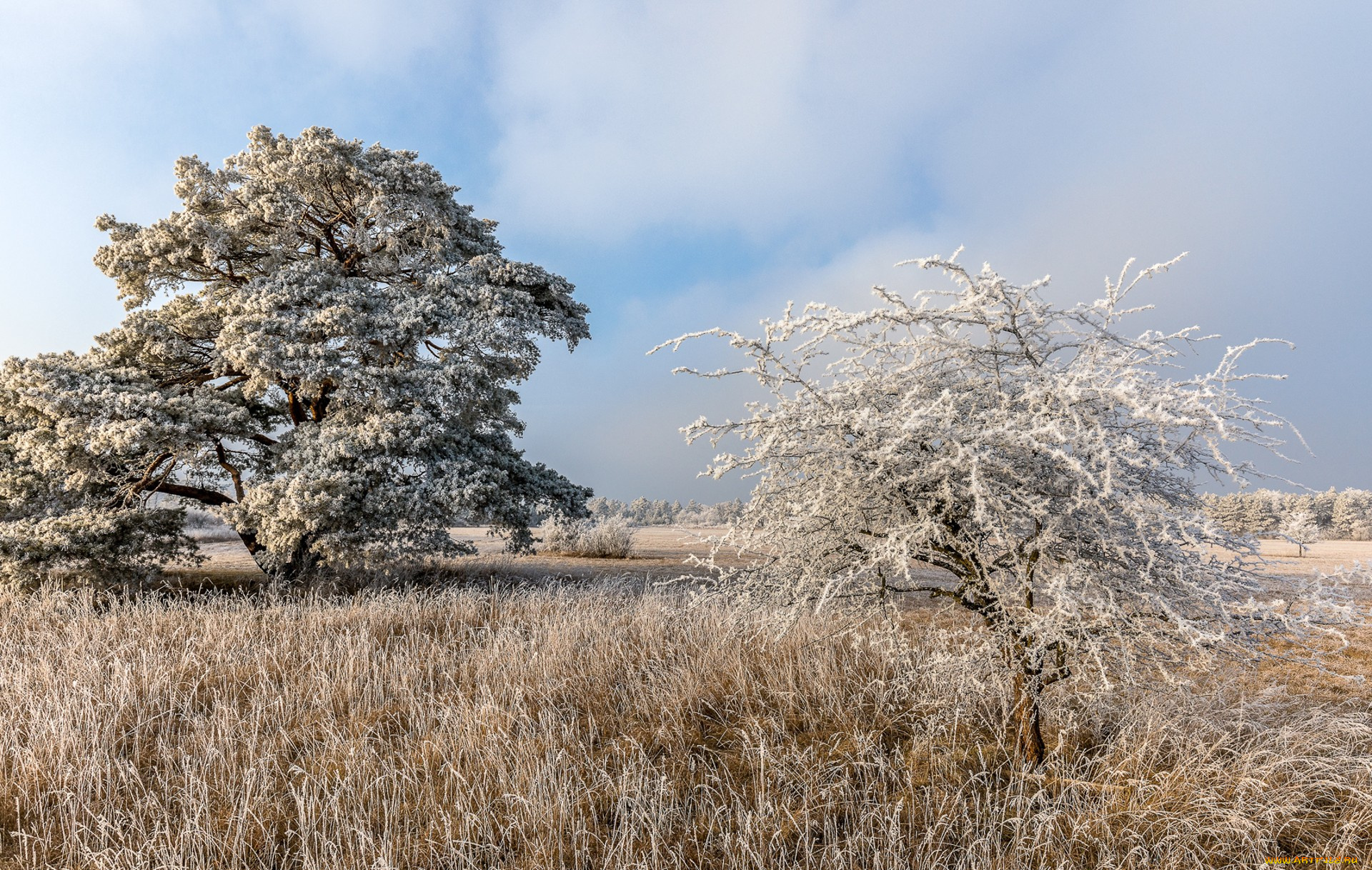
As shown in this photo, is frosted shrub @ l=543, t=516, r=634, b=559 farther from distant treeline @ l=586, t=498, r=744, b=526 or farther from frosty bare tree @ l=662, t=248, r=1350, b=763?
distant treeline @ l=586, t=498, r=744, b=526

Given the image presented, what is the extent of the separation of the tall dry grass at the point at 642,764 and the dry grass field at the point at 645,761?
2 cm

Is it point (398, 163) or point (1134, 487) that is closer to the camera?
point (1134, 487)

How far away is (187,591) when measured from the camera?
32.4 feet

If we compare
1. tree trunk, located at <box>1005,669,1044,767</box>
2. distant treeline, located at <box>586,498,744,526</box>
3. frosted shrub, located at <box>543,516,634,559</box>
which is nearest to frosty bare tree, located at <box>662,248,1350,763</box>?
tree trunk, located at <box>1005,669,1044,767</box>

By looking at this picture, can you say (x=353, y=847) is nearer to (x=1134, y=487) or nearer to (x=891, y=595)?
(x=891, y=595)

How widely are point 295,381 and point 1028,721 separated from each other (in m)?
11.8

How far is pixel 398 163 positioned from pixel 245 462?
19.1 feet

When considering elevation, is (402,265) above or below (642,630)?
above

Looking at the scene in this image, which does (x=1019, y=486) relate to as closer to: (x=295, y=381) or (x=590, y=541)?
(x=295, y=381)

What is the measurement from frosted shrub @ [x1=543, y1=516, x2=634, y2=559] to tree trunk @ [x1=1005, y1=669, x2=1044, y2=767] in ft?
51.3

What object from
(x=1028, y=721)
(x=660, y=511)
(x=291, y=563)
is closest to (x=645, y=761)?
(x=1028, y=721)

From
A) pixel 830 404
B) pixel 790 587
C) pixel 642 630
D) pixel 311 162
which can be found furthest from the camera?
pixel 311 162

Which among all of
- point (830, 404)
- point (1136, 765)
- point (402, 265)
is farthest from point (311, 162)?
point (1136, 765)

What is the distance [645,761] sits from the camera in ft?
10.9
